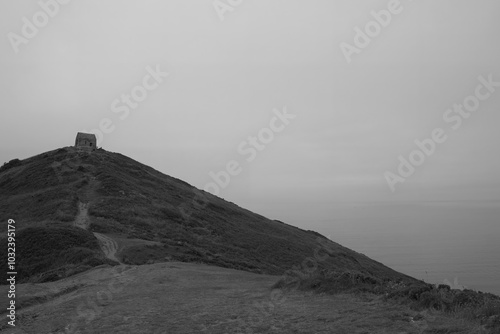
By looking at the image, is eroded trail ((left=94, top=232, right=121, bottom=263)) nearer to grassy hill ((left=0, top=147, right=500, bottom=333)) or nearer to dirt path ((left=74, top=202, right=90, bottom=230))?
grassy hill ((left=0, top=147, right=500, bottom=333))

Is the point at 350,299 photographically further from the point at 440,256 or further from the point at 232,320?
the point at 440,256

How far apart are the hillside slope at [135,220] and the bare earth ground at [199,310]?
322 inches

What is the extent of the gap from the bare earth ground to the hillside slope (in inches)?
322

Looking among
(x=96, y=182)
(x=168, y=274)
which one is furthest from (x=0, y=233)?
(x=168, y=274)

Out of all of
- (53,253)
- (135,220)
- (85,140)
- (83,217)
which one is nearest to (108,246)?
(53,253)

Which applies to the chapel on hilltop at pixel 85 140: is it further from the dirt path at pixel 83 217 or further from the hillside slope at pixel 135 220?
the dirt path at pixel 83 217

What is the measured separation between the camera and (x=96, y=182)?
A: 5262 centimetres

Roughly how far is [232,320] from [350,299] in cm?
370

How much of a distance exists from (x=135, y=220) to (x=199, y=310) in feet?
98.3

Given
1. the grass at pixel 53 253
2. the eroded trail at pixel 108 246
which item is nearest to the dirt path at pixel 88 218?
the eroded trail at pixel 108 246

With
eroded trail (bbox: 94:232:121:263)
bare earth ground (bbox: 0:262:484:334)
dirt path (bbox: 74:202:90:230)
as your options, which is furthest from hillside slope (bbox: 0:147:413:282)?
bare earth ground (bbox: 0:262:484:334)

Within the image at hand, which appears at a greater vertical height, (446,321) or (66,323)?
(446,321)

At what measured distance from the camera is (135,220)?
41.0m

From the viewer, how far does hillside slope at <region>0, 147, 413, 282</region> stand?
101ft
